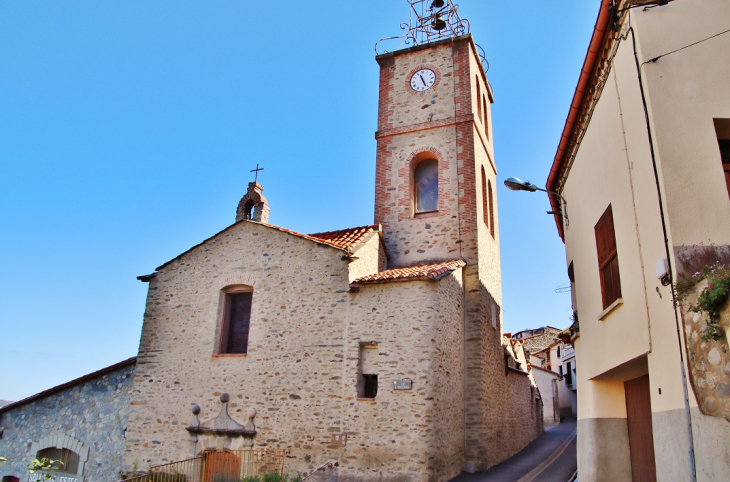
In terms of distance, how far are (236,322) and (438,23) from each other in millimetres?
12797

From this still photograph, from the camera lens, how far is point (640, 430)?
8383 mm

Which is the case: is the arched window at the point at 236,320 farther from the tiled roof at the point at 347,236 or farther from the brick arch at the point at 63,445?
the brick arch at the point at 63,445

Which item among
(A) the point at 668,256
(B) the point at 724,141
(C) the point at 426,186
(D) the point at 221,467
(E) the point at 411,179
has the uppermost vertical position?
(E) the point at 411,179

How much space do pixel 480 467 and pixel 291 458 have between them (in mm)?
5073

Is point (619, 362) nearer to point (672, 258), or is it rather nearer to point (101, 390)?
point (672, 258)

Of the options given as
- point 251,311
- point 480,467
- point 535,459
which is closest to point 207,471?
point 251,311

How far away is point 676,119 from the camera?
6148 mm

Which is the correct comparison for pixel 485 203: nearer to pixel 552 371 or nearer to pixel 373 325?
pixel 373 325

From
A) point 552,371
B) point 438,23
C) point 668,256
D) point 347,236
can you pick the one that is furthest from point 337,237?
point 552,371

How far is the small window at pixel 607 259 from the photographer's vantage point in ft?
26.5

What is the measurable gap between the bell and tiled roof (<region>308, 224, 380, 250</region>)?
8174 mm

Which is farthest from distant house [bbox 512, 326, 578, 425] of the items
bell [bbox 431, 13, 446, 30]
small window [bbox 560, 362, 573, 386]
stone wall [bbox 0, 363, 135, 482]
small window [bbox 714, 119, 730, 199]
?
small window [bbox 714, 119, 730, 199]

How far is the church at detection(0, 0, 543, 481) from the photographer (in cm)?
1266

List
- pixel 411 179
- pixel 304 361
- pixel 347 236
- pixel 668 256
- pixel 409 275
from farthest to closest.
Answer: pixel 411 179 < pixel 347 236 < pixel 304 361 < pixel 409 275 < pixel 668 256
